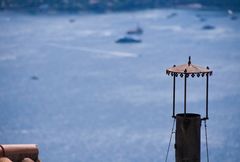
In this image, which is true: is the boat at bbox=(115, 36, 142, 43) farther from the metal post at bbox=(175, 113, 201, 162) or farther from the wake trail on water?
the metal post at bbox=(175, 113, 201, 162)

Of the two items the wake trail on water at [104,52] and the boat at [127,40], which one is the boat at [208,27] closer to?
the boat at [127,40]

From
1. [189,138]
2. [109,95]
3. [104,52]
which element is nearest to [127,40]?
[104,52]

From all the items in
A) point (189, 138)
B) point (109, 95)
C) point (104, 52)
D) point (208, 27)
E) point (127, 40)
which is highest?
point (189, 138)

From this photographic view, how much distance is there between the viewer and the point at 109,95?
84.1 m

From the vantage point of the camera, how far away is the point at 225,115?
7150cm

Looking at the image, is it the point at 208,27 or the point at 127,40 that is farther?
the point at 208,27

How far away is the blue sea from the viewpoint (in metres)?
60.6

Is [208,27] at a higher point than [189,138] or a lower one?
lower

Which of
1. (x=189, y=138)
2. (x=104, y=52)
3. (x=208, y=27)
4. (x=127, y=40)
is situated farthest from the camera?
Answer: (x=208, y=27)

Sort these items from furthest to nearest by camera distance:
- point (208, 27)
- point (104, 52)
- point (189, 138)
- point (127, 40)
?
point (208, 27) → point (127, 40) → point (104, 52) → point (189, 138)

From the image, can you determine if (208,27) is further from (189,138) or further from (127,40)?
(189,138)

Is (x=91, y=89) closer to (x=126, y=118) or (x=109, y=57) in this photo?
(x=126, y=118)

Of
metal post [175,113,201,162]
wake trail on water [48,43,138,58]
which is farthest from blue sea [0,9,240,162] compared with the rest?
metal post [175,113,201,162]

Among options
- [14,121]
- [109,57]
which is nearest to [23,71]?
[109,57]
